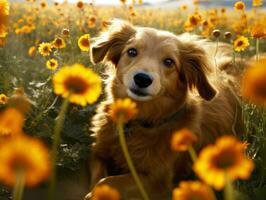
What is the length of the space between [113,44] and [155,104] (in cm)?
77

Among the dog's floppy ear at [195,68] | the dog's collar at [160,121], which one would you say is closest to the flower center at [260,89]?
the dog's collar at [160,121]

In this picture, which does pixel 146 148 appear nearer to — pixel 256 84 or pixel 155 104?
pixel 155 104

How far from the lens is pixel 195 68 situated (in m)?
4.20

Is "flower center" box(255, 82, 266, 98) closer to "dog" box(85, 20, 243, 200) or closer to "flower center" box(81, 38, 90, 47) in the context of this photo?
"dog" box(85, 20, 243, 200)

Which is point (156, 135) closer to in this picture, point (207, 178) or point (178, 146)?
point (178, 146)

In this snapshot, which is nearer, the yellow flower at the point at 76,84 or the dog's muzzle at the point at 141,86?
the yellow flower at the point at 76,84

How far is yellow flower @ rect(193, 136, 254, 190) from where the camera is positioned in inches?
44.5

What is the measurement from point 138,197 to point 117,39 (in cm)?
159

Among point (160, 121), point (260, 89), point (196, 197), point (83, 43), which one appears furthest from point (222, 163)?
point (83, 43)

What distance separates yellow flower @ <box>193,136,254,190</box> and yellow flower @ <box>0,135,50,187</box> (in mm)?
390

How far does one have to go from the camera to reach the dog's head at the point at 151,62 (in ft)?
11.4

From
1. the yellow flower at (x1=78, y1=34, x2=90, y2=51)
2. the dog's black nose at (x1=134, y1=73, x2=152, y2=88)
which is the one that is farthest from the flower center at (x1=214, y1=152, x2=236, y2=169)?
the yellow flower at (x1=78, y1=34, x2=90, y2=51)

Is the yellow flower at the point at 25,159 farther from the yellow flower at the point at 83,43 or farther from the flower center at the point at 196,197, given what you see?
the yellow flower at the point at 83,43

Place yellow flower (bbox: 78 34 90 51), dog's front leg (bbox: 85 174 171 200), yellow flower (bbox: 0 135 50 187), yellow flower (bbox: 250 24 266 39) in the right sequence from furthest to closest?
1. yellow flower (bbox: 78 34 90 51)
2. yellow flower (bbox: 250 24 266 39)
3. dog's front leg (bbox: 85 174 171 200)
4. yellow flower (bbox: 0 135 50 187)
